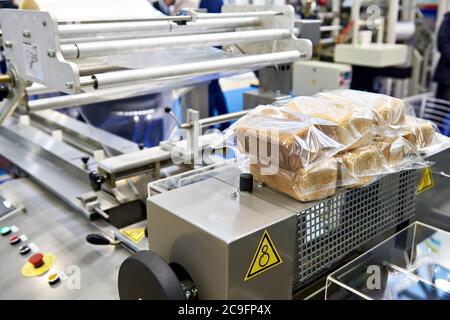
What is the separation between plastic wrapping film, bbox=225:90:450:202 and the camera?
0.74 m

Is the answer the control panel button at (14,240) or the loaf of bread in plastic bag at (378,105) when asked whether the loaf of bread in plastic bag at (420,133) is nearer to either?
the loaf of bread in plastic bag at (378,105)

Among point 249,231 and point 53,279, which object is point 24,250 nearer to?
point 53,279

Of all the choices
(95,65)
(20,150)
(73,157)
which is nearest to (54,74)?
(95,65)

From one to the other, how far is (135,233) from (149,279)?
0.53 meters

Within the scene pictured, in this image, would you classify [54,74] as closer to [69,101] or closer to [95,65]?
[95,65]

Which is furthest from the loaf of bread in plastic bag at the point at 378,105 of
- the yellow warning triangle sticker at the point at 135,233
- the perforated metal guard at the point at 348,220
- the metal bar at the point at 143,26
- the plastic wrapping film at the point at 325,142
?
the yellow warning triangle sticker at the point at 135,233

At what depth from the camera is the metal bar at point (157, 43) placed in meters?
0.94

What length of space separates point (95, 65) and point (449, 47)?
122 inches

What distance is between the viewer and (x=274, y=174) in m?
0.77

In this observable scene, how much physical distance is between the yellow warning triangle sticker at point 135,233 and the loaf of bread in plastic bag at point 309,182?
20.1 inches

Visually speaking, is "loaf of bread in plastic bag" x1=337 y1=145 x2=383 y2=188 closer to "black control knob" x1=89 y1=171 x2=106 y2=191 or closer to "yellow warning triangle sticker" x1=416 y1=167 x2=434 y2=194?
"yellow warning triangle sticker" x1=416 y1=167 x2=434 y2=194

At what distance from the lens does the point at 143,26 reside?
113 cm

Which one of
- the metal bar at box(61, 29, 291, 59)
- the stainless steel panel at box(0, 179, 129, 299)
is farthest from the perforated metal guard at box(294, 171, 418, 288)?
the metal bar at box(61, 29, 291, 59)

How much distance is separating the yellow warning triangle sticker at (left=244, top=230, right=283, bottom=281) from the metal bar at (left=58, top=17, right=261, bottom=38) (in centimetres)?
64
